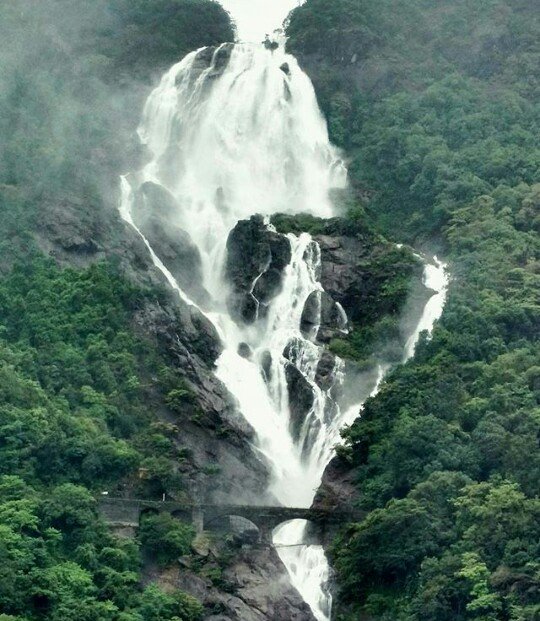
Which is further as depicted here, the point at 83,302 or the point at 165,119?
the point at 165,119

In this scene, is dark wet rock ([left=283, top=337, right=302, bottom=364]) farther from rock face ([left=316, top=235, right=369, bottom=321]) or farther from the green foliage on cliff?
the green foliage on cliff

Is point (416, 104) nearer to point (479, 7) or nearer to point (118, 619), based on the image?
point (479, 7)

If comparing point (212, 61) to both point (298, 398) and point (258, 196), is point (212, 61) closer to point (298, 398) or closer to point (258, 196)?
point (258, 196)

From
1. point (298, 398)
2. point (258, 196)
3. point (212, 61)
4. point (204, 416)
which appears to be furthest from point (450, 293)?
point (212, 61)

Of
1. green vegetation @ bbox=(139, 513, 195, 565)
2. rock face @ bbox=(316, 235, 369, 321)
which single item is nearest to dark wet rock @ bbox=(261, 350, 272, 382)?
rock face @ bbox=(316, 235, 369, 321)

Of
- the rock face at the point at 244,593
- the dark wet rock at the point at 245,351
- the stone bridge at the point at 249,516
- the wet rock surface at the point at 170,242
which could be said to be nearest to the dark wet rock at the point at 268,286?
the wet rock surface at the point at 170,242

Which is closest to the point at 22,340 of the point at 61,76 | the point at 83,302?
the point at 83,302
